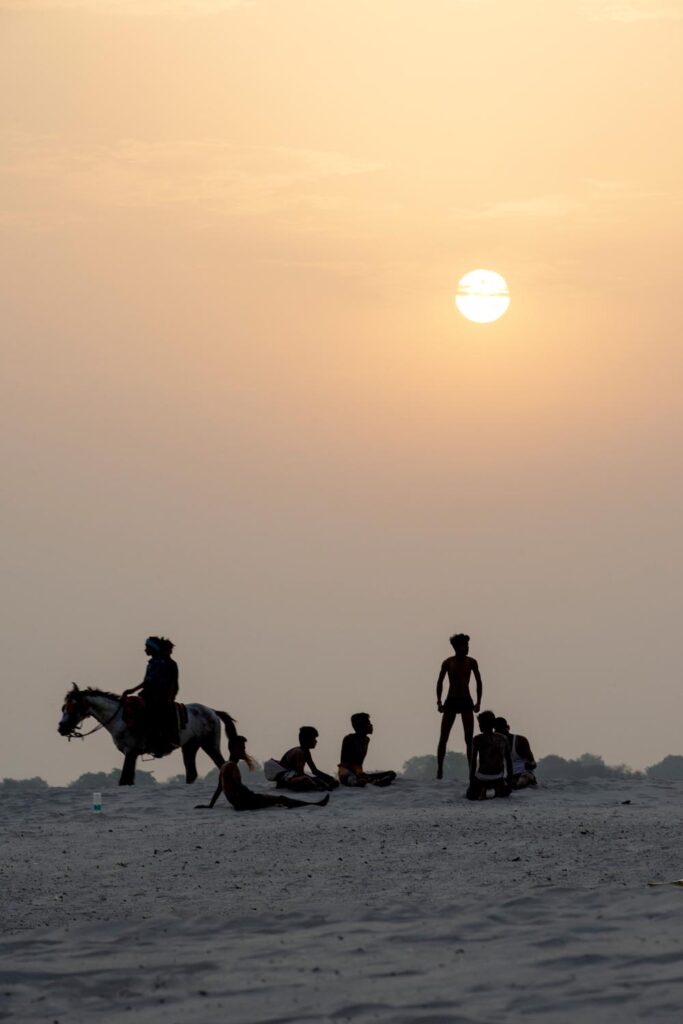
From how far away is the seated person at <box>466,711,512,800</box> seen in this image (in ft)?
71.9

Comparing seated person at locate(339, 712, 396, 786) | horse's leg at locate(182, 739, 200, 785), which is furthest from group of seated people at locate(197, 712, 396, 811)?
horse's leg at locate(182, 739, 200, 785)

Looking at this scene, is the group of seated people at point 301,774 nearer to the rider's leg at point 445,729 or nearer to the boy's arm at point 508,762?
the rider's leg at point 445,729

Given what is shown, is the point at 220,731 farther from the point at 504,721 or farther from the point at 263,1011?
the point at 263,1011

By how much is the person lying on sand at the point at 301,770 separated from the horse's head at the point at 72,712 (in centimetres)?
419

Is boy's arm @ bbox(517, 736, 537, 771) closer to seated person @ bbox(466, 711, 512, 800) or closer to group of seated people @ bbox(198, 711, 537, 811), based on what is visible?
group of seated people @ bbox(198, 711, 537, 811)

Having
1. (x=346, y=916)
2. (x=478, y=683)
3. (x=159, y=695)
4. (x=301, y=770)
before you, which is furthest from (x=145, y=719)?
(x=346, y=916)

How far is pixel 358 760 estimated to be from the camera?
963 inches

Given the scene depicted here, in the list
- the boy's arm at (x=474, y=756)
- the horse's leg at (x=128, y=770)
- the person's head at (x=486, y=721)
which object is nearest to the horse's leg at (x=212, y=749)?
the horse's leg at (x=128, y=770)

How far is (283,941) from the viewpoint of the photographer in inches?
477

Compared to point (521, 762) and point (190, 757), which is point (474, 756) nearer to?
point (521, 762)

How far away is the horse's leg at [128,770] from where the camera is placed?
2669cm

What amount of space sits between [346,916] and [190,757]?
14843 mm

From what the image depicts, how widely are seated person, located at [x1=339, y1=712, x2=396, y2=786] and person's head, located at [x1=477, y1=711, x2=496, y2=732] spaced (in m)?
2.94

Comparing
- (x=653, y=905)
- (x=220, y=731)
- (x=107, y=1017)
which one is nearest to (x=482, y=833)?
(x=653, y=905)
